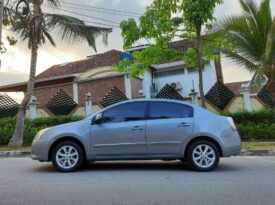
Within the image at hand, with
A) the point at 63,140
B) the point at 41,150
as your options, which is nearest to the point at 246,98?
the point at 63,140

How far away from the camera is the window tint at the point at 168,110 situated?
8.21 m

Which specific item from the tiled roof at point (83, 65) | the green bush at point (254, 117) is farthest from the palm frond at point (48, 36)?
the tiled roof at point (83, 65)

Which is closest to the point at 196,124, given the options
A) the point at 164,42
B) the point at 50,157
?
the point at 50,157

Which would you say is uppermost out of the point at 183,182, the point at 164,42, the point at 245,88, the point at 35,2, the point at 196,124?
the point at 35,2

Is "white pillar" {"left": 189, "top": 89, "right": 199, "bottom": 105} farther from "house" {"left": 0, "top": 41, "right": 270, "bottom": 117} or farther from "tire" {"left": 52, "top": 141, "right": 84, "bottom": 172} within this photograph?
"tire" {"left": 52, "top": 141, "right": 84, "bottom": 172}

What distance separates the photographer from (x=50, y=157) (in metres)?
8.12

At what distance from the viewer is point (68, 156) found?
8.06m

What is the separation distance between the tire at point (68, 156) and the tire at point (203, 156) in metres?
2.42

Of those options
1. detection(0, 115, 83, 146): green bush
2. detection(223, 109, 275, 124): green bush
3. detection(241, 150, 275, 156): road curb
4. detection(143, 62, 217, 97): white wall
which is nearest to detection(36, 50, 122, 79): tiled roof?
detection(143, 62, 217, 97): white wall

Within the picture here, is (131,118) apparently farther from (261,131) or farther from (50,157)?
(261,131)

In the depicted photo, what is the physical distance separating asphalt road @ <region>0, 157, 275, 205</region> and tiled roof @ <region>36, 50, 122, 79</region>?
844 inches

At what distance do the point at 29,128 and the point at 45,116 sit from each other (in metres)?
2.23

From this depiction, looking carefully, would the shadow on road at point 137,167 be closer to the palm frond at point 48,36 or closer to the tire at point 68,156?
the tire at point 68,156

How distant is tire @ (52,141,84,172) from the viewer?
8.04 meters
